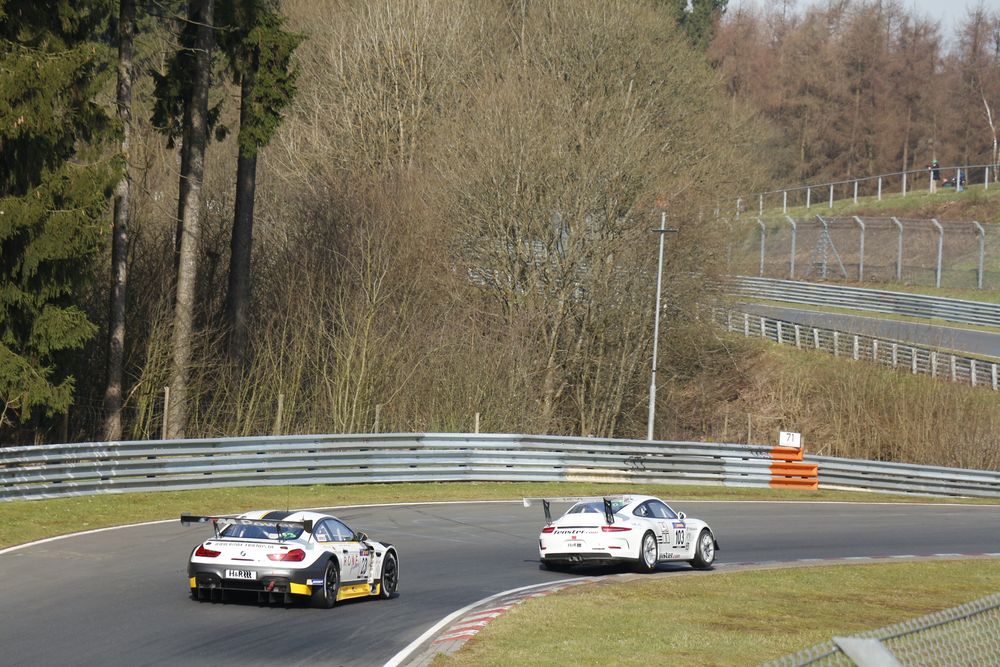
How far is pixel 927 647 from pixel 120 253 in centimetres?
2618

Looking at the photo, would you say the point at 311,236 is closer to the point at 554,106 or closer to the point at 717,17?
the point at 554,106

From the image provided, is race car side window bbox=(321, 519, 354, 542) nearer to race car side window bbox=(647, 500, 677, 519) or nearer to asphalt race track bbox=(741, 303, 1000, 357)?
race car side window bbox=(647, 500, 677, 519)

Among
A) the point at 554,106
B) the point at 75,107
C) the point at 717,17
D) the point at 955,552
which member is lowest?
the point at 955,552

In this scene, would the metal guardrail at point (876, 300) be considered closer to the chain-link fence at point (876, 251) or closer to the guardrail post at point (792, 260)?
the chain-link fence at point (876, 251)

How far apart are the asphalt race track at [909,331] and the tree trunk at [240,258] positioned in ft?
92.9

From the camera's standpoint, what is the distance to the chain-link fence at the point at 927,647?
5.59 metres

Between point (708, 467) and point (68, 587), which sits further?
point (708, 467)

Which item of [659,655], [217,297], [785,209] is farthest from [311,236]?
[785,209]

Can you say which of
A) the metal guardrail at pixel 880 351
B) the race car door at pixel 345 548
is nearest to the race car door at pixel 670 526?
the race car door at pixel 345 548

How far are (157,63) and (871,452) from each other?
30440 mm

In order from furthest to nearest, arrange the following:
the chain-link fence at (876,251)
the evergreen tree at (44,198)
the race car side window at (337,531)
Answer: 1. the chain-link fence at (876,251)
2. the evergreen tree at (44,198)
3. the race car side window at (337,531)

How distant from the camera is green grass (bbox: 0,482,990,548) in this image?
2205cm

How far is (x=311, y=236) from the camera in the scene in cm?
4275

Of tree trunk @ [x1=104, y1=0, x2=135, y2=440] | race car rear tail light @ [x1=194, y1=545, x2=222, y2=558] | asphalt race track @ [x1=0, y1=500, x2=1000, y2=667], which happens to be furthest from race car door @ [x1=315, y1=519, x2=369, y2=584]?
tree trunk @ [x1=104, y1=0, x2=135, y2=440]
